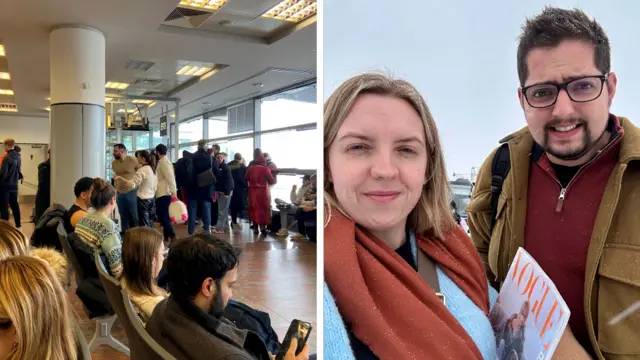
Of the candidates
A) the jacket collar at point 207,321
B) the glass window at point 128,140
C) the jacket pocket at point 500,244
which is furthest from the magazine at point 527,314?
the glass window at point 128,140

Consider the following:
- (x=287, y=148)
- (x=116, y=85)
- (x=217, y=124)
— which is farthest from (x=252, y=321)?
(x=217, y=124)

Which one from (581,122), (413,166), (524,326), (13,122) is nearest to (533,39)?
(581,122)

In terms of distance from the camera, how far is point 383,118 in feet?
1.77

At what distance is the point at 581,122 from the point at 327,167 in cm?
29

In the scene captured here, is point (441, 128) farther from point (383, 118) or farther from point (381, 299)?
point (381, 299)

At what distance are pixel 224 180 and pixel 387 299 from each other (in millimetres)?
6166

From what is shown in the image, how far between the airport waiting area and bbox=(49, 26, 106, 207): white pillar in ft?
0.05

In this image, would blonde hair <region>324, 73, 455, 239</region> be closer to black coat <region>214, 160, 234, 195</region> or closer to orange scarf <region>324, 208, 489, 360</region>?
orange scarf <region>324, 208, 489, 360</region>

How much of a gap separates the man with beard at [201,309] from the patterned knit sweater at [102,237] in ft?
2.86

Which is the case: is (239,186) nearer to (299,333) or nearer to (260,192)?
(260,192)

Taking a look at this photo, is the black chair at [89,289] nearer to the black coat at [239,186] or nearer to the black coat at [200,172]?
the black coat at [200,172]

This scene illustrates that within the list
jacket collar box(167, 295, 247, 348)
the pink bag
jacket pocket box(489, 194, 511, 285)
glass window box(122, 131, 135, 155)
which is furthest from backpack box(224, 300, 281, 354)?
glass window box(122, 131, 135, 155)

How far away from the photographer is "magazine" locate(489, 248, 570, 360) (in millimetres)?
548

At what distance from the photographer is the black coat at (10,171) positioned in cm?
708
